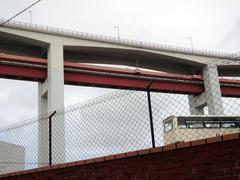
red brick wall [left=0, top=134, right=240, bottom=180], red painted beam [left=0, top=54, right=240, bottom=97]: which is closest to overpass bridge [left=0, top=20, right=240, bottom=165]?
red painted beam [left=0, top=54, right=240, bottom=97]

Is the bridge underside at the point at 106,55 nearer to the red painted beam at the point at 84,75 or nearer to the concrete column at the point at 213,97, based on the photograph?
the red painted beam at the point at 84,75

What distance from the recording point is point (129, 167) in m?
6.23

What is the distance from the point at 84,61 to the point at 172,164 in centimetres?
3316

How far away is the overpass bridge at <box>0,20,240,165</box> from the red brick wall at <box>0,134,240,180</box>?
2171 centimetres

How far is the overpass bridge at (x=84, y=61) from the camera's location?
104 feet

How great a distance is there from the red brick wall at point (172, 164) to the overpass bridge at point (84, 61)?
71.2 ft

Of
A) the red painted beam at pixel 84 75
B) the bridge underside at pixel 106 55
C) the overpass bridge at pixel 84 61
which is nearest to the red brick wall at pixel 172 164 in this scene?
the overpass bridge at pixel 84 61

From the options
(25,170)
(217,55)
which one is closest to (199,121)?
(25,170)

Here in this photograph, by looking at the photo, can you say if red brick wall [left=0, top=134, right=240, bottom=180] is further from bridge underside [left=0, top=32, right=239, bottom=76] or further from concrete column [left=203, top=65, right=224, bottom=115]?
bridge underside [left=0, top=32, right=239, bottom=76]

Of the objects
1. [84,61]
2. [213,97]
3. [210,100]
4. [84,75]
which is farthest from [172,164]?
[84,61]

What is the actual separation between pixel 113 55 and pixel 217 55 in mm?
12293

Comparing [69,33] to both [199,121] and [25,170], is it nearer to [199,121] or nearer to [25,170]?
[199,121]

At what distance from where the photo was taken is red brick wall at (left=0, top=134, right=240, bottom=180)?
5055 millimetres

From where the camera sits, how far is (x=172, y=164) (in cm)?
565
